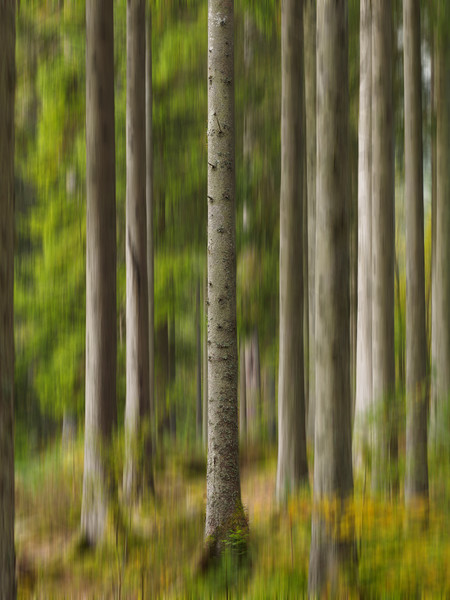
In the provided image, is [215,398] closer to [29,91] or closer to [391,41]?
[391,41]

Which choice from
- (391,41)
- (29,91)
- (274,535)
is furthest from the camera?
(29,91)

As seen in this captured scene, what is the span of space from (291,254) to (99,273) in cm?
268

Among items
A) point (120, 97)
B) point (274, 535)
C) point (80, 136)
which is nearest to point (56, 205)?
point (80, 136)

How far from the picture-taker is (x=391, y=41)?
9.48 meters

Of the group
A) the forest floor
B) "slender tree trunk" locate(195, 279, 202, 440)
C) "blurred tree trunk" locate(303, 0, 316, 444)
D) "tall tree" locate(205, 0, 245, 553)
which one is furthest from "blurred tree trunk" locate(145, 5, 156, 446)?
"slender tree trunk" locate(195, 279, 202, 440)

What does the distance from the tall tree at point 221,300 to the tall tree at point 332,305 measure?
156 cm

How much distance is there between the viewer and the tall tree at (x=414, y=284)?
8.52 metres

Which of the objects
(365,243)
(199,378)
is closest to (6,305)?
(365,243)

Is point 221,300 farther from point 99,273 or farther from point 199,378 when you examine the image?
point 199,378

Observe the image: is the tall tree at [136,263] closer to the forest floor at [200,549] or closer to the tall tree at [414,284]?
the forest floor at [200,549]

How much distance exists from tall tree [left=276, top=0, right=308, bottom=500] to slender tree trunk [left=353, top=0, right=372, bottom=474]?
2.73 ft

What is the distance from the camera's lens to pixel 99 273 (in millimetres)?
8773

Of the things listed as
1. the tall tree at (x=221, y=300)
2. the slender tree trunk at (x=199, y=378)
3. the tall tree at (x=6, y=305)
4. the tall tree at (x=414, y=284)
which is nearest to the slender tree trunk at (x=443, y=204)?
the tall tree at (x=414, y=284)

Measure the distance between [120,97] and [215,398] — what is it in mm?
8667
